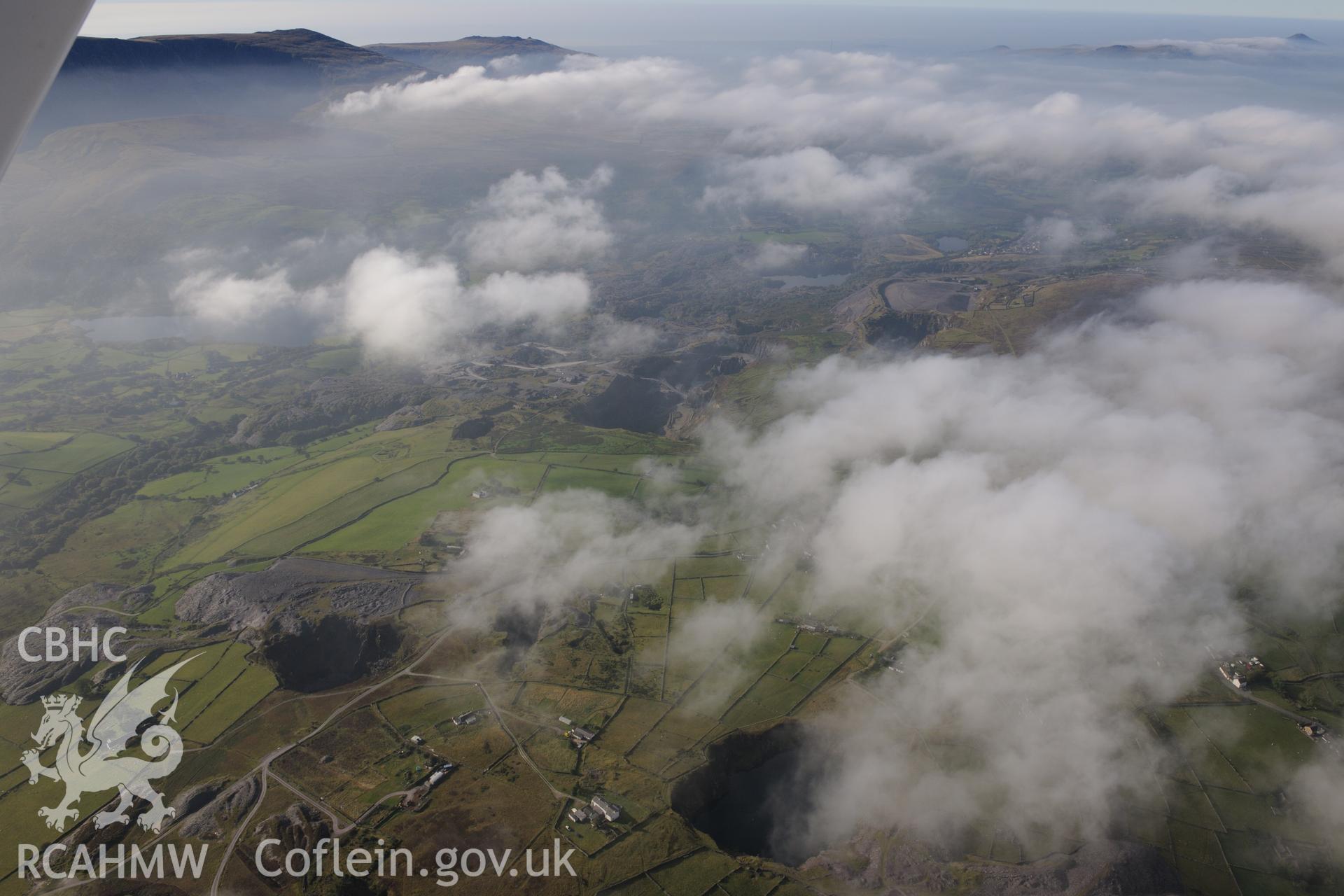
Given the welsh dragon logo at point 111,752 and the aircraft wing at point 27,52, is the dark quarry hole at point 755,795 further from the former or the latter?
the aircraft wing at point 27,52

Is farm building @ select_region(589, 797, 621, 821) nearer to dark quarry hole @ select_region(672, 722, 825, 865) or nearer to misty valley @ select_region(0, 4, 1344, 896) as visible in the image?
misty valley @ select_region(0, 4, 1344, 896)

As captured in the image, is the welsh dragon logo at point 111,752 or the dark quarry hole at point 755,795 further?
the dark quarry hole at point 755,795

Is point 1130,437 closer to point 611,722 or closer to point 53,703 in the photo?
point 611,722

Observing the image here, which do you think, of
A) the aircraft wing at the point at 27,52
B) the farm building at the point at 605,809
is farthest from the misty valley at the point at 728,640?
the aircraft wing at the point at 27,52

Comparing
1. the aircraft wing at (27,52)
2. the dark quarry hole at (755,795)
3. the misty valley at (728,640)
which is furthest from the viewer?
the dark quarry hole at (755,795)

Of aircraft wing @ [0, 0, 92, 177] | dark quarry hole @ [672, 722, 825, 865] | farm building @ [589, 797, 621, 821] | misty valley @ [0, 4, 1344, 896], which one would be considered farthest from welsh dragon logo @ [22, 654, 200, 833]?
aircraft wing @ [0, 0, 92, 177]

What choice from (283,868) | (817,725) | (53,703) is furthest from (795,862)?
(53,703)

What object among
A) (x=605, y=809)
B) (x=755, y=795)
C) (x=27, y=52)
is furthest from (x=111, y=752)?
(x=27, y=52)
